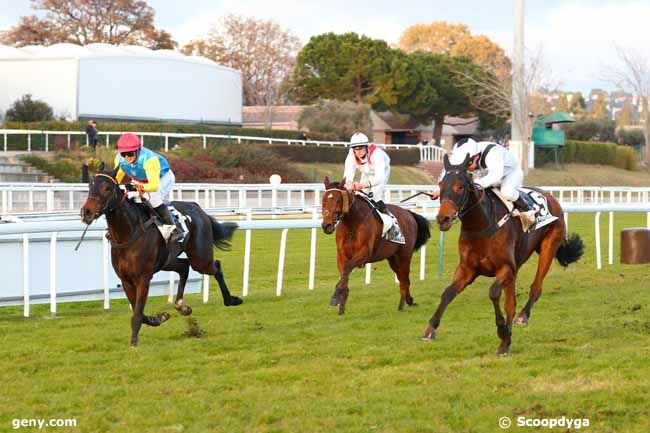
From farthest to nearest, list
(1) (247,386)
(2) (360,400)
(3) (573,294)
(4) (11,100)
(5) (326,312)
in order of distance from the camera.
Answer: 1. (4) (11,100)
2. (3) (573,294)
3. (5) (326,312)
4. (1) (247,386)
5. (2) (360,400)

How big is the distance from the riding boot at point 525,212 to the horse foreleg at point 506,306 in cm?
58

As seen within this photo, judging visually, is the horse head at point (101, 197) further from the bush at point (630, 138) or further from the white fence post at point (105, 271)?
the bush at point (630, 138)

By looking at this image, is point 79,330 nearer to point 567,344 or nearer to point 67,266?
point 67,266

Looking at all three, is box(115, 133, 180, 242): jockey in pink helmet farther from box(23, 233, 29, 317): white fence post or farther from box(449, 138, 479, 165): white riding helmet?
box(449, 138, 479, 165): white riding helmet

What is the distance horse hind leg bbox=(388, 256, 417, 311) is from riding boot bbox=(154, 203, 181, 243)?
2.35m

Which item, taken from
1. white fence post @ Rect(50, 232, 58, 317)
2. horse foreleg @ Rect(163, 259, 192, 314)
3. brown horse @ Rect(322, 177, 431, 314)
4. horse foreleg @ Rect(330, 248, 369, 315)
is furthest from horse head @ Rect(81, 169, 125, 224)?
horse foreleg @ Rect(330, 248, 369, 315)

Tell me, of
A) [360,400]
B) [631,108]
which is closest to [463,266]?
[360,400]

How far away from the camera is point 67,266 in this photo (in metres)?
10.2

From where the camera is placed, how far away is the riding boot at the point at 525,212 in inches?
314

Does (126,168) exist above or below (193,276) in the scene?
above

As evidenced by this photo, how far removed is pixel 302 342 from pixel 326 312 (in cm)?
166

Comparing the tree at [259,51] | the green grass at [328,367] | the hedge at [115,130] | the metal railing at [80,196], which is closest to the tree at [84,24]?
the tree at [259,51]

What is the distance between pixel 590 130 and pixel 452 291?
62942 millimetres

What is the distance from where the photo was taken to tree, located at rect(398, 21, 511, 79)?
270ft
